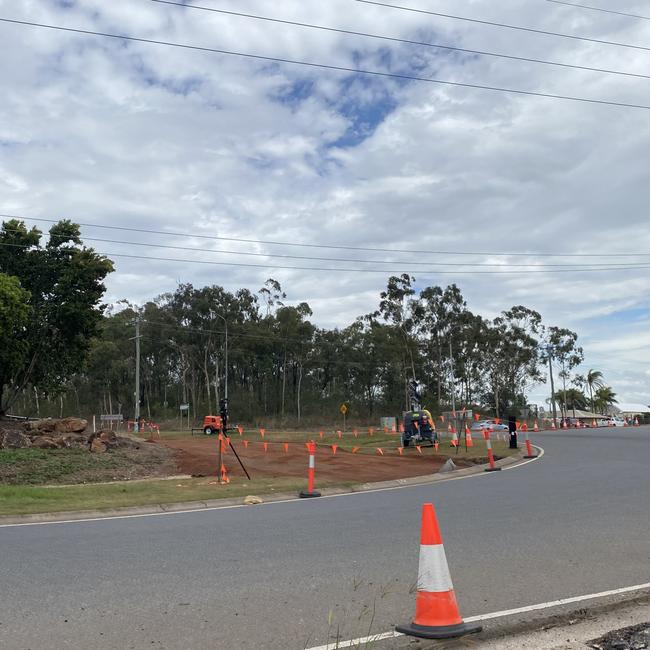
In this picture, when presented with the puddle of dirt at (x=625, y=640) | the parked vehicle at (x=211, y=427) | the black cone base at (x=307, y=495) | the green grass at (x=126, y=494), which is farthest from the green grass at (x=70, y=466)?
the parked vehicle at (x=211, y=427)

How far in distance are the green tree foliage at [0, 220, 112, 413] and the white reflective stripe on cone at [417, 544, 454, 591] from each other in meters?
33.4

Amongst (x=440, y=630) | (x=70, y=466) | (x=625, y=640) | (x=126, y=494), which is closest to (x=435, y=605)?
(x=440, y=630)

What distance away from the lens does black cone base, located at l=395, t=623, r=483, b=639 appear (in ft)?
15.6

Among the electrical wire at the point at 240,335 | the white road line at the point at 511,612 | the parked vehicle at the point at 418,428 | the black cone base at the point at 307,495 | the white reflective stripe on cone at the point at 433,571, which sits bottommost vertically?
the white road line at the point at 511,612

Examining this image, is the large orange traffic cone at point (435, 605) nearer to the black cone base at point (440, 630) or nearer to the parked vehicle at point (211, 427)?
the black cone base at point (440, 630)

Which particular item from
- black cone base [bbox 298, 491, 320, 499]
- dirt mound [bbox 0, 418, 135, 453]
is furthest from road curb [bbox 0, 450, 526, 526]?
dirt mound [bbox 0, 418, 135, 453]

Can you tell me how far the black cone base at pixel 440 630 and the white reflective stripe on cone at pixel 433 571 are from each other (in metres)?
0.25

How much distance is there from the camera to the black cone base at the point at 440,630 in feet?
15.6

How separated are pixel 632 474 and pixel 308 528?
1031 centimetres

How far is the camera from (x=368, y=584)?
255 inches

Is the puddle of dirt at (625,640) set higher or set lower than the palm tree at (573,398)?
lower

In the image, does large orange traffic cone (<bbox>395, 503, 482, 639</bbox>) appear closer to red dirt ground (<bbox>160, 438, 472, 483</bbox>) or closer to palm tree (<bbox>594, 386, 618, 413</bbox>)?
red dirt ground (<bbox>160, 438, 472, 483</bbox>)

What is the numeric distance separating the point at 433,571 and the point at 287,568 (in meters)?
2.65

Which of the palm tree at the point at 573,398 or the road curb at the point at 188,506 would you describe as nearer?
the road curb at the point at 188,506
